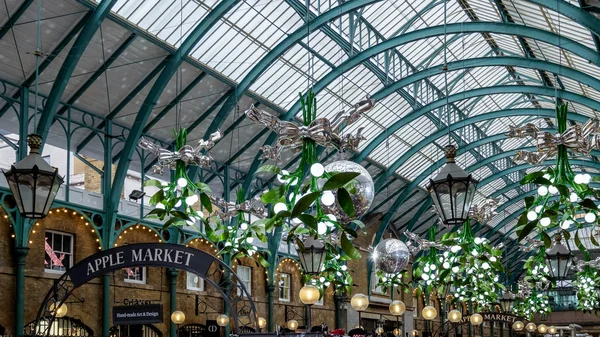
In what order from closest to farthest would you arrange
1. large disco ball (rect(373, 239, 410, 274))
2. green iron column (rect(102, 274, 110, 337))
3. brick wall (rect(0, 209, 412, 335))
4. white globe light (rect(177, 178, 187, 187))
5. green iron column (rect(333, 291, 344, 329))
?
white globe light (rect(177, 178, 187, 187))
large disco ball (rect(373, 239, 410, 274))
brick wall (rect(0, 209, 412, 335))
green iron column (rect(102, 274, 110, 337))
green iron column (rect(333, 291, 344, 329))

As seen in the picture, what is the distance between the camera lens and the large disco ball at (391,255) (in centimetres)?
1431

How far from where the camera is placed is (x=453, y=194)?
9172mm

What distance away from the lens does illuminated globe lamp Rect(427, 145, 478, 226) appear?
29.9 ft

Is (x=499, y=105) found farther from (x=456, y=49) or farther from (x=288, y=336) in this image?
(x=288, y=336)

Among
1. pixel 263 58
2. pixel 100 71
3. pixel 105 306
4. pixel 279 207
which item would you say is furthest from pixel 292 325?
pixel 279 207

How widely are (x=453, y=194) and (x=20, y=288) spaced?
1547cm

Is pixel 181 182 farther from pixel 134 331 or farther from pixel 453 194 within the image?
pixel 134 331

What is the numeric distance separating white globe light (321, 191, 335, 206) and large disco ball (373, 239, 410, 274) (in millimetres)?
6309

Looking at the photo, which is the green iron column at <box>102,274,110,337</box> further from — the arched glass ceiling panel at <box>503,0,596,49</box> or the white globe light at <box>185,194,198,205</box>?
the arched glass ceiling panel at <box>503,0,596,49</box>

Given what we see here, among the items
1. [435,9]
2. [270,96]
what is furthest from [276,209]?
[435,9]

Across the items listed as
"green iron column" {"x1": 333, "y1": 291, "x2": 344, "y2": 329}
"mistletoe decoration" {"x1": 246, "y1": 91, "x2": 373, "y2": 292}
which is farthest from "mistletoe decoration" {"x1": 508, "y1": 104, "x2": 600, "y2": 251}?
"green iron column" {"x1": 333, "y1": 291, "x2": 344, "y2": 329}

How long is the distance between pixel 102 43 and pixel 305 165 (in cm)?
1499

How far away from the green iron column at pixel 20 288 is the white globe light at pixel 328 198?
15213 mm

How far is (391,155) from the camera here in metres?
39.6
